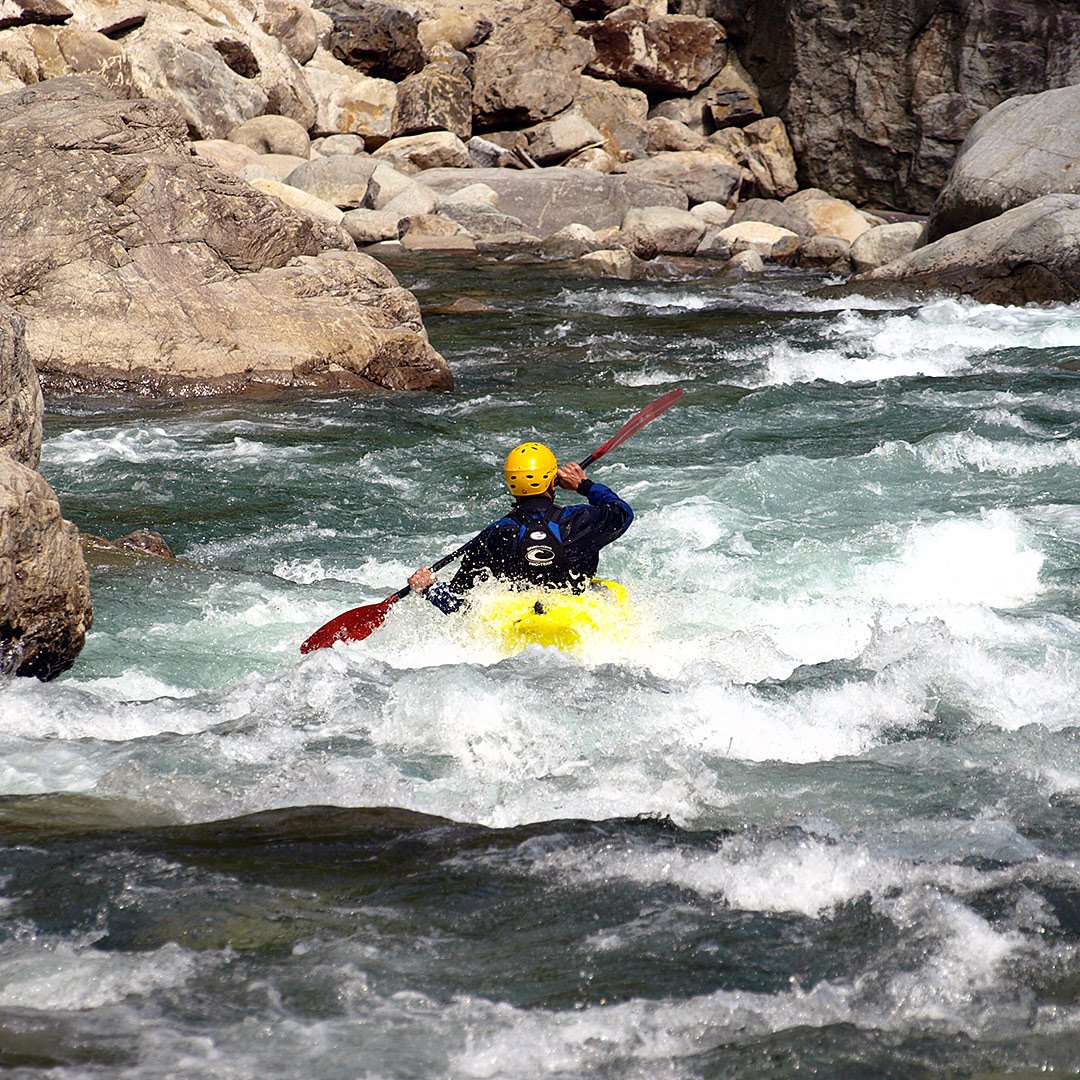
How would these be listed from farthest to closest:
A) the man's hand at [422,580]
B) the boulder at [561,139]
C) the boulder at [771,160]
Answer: the boulder at [561,139] → the boulder at [771,160] → the man's hand at [422,580]

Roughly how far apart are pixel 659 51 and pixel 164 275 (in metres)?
19.5

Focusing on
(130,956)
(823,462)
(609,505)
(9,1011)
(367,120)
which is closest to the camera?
(9,1011)

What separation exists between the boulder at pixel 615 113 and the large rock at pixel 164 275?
15762 mm

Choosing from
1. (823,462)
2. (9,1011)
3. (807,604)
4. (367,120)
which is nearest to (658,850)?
(9,1011)

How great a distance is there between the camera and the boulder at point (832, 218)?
780 inches

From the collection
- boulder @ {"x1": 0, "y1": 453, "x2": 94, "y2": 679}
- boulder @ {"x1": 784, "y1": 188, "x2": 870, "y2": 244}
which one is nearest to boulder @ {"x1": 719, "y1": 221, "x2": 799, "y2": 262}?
boulder @ {"x1": 784, "y1": 188, "x2": 870, "y2": 244}

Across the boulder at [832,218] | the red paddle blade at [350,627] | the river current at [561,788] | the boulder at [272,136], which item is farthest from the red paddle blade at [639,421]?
the boulder at [272,136]

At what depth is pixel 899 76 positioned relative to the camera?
2203 cm

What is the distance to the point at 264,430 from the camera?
866 centimetres

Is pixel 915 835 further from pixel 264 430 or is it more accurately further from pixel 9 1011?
pixel 264 430

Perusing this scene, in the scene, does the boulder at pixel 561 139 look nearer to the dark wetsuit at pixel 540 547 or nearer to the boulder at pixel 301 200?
the boulder at pixel 301 200

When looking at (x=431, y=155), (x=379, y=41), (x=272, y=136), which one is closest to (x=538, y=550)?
(x=431, y=155)

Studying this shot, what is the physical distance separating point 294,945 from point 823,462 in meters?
6.24

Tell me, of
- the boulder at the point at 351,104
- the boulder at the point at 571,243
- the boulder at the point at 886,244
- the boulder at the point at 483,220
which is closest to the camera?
the boulder at the point at 886,244
